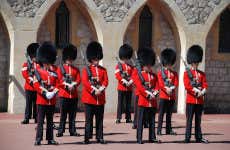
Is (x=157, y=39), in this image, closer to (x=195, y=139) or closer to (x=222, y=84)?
(x=222, y=84)

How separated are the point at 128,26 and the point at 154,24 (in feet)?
2.45

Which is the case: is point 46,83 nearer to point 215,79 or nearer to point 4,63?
point 4,63

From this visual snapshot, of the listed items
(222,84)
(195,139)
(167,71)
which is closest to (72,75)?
(167,71)

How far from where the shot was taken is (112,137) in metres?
9.69

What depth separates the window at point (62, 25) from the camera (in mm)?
13141

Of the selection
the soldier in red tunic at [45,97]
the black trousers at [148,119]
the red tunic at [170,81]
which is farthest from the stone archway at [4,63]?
the black trousers at [148,119]

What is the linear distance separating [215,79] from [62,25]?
4400 mm

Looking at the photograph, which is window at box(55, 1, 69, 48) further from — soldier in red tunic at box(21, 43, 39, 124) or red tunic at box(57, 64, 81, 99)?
red tunic at box(57, 64, 81, 99)

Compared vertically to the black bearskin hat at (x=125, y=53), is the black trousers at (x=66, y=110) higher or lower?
lower

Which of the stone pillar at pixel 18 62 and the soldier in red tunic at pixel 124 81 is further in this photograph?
the stone pillar at pixel 18 62

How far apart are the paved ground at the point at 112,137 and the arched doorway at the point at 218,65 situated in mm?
1914

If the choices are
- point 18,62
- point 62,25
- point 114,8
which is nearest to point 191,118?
point 114,8

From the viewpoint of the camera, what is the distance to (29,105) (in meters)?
11.0

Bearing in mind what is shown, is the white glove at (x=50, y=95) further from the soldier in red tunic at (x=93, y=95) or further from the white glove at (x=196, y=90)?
the white glove at (x=196, y=90)
